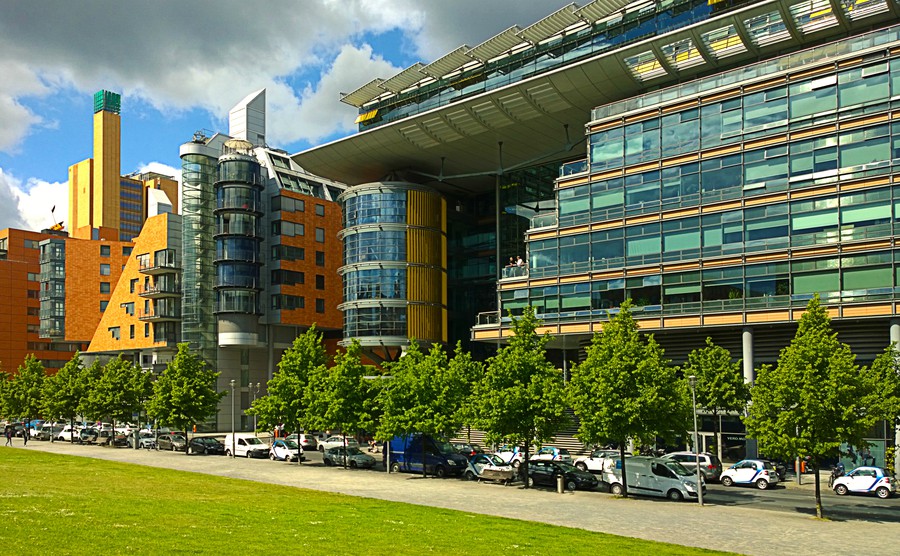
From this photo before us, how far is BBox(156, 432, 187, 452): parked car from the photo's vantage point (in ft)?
217

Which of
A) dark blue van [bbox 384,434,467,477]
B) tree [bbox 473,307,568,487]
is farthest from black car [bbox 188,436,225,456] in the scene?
tree [bbox 473,307,568,487]

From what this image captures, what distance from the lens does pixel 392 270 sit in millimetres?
81625

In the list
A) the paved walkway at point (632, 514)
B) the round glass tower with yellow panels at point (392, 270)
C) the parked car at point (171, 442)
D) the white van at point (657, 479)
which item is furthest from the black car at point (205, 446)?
the white van at point (657, 479)

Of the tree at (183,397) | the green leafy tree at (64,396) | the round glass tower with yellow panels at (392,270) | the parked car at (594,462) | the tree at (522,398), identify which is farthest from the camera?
the round glass tower with yellow panels at (392,270)

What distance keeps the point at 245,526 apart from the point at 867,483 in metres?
30.3

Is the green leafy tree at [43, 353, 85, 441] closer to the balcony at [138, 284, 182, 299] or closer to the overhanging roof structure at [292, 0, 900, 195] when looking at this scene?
the balcony at [138, 284, 182, 299]

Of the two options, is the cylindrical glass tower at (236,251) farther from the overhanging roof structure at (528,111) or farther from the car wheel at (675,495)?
the car wheel at (675,495)

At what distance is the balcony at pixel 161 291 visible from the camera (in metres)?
98.9

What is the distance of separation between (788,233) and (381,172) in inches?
1702

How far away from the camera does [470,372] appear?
5469cm

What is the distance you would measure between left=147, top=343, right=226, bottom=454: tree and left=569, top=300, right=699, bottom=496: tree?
3644 cm

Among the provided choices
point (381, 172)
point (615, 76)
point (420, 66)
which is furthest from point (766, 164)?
point (381, 172)

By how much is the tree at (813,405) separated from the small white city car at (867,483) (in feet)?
26.9

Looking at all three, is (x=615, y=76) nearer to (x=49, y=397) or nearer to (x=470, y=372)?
(x=470, y=372)
